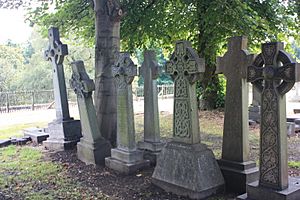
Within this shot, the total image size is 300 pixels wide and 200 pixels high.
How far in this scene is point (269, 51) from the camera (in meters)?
3.93

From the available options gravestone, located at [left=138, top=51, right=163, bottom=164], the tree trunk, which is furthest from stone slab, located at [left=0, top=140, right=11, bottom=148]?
gravestone, located at [left=138, top=51, right=163, bottom=164]

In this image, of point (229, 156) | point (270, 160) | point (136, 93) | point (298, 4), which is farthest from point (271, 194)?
point (136, 93)

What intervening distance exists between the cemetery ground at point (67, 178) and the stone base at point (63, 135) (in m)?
0.26

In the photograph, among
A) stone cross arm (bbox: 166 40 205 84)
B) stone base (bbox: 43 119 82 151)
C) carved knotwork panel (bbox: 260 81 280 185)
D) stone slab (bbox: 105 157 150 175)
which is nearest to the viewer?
carved knotwork panel (bbox: 260 81 280 185)

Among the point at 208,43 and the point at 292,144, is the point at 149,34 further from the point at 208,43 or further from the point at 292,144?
the point at 292,144

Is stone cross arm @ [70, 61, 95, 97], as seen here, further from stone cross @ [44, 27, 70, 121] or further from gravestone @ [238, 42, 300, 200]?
gravestone @ [238, 42, 300, 200]

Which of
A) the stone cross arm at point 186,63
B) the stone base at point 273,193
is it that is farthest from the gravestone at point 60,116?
the stone base at point 273,193

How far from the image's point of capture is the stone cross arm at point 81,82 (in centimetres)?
682

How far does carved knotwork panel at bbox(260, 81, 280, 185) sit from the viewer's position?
153 inches

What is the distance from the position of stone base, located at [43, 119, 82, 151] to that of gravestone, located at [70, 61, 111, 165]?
3.76 feet

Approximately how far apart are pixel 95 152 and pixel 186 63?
9.62 feet

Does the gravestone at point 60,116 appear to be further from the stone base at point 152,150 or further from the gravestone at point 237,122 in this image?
the gravestone at point 237,122

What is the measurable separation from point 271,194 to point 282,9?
10795 millimetres

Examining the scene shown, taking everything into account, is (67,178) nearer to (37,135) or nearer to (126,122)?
(126,122)
